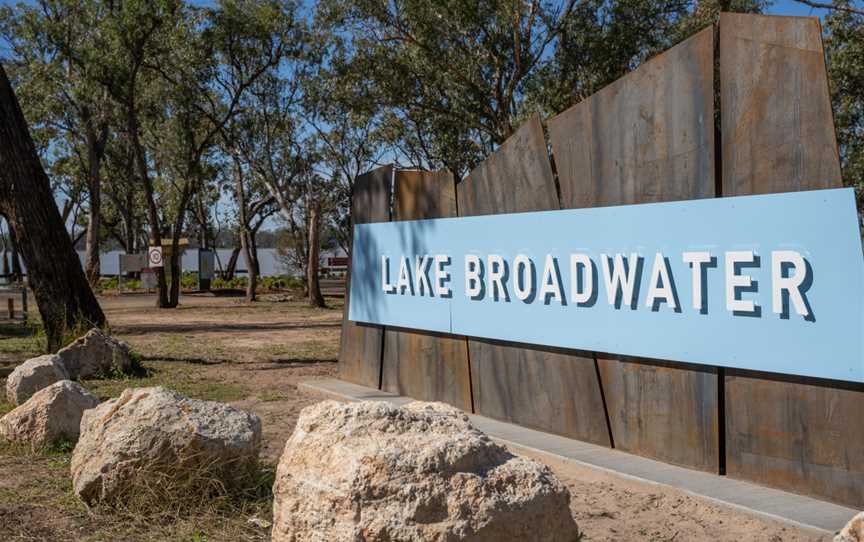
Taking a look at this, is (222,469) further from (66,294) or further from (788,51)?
(66,294)

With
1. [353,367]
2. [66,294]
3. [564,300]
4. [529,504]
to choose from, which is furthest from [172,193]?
[529,504]

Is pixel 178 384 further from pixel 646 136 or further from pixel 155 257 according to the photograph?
pixel 155 257

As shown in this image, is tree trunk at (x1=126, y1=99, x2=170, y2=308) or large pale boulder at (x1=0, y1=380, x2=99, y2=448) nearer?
large pale boulder at (x1=0, y1=380, x2=99, y2=448)

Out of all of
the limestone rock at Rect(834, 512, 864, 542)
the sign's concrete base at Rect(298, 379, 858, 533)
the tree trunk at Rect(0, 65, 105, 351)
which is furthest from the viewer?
the tree trunk at Rect(0, 65, 105, 351)

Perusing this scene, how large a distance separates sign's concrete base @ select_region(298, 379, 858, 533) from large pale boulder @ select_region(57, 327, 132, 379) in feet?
16.3

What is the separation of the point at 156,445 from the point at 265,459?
4.56 ft

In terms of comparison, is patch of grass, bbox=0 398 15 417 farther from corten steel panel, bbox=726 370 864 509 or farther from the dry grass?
corten steel panel, bbox=726 370 864 509

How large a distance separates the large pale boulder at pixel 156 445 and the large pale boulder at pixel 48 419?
4.42 ft

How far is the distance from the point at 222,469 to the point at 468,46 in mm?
15922

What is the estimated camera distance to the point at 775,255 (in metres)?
4.67

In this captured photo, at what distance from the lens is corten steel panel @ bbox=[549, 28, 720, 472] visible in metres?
5.25

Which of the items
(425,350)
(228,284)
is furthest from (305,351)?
(228,284)

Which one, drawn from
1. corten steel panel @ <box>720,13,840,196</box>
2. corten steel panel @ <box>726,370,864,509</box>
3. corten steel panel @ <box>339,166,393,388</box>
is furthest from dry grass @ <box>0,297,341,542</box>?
corten steel panel @ <box>720,13,840,196</box>

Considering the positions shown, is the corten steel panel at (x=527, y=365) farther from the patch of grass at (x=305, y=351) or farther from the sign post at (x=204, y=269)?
the sign post at (x=204, y=269)
